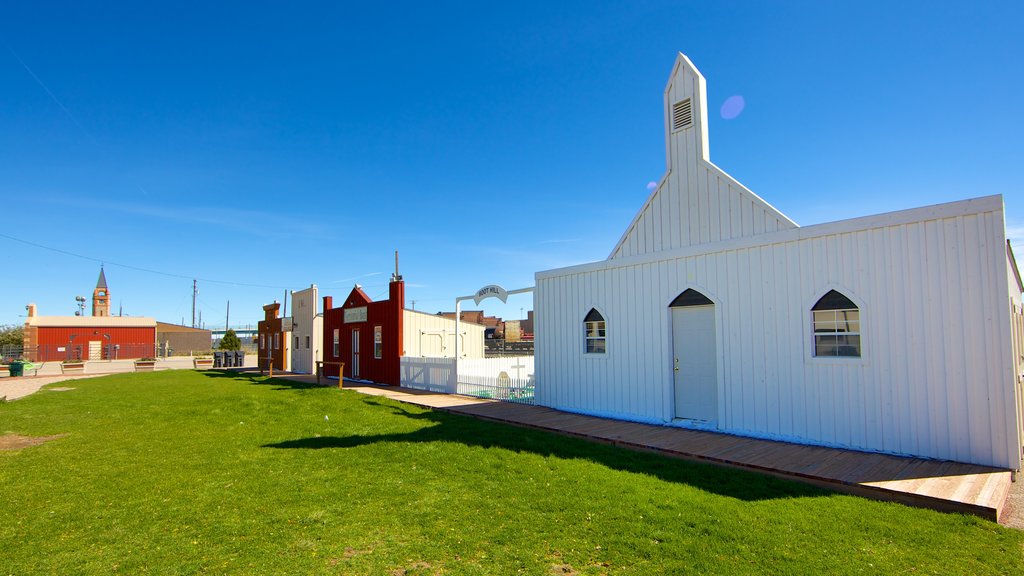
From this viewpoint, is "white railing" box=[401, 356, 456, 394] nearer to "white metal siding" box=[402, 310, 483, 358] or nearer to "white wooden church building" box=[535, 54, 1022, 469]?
"white metal siding" box=[402, 310, 483, 358]

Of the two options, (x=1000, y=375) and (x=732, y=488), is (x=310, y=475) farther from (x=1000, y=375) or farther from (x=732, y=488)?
(x=1000, y=375)

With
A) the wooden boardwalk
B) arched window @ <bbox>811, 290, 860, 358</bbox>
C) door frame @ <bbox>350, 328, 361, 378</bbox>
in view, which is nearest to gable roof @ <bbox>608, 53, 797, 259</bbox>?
arched window @ <bbox>811, 290, 860, 358</bbox>

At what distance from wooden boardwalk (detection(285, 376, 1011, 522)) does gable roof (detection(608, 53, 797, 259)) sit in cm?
354

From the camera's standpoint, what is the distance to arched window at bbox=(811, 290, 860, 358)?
773 centimetres

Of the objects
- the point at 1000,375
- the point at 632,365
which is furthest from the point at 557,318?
the point at 1000,375

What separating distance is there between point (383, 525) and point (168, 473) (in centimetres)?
393

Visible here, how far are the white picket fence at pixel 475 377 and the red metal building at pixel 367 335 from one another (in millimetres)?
1175

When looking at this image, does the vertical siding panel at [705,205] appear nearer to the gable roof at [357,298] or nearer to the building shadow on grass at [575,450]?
the building shadow on grass at [575,450]

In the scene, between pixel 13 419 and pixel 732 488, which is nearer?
pixel 732 488

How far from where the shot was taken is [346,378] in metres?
23.6

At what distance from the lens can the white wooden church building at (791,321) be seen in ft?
21.7

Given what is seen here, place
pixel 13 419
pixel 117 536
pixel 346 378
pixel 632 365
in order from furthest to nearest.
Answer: pixel 346 378
pixel 13 419
pixel 632 365
pixel 117 536

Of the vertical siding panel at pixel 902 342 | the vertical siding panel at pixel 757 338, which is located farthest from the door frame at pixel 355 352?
the vertical siding panel at pixel 902 342

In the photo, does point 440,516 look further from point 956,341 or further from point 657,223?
point 657,223
